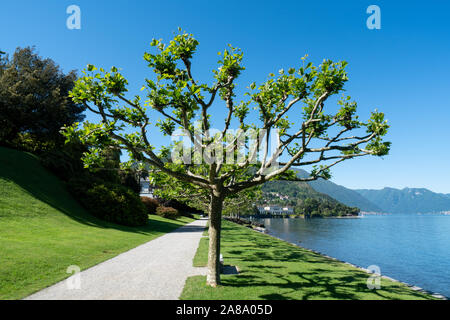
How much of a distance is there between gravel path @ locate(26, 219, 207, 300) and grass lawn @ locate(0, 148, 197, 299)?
2.42ft

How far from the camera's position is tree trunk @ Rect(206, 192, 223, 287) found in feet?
29.0

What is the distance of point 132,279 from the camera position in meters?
9.57

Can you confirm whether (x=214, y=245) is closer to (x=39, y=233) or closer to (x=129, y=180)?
(x=39, y=233)

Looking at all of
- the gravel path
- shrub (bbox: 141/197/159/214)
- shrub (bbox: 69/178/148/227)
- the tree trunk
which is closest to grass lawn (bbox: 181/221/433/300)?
the tree trunk

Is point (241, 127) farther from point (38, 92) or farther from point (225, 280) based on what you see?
point (38, 92)

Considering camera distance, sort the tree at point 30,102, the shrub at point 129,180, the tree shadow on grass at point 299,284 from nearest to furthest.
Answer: the tree shadow on grass at point 299,284 → the tree at point 30,102 → the shrub at point 129,180

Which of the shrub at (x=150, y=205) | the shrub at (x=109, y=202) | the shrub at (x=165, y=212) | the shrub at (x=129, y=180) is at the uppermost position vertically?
the shrub at (x=129, y=180)

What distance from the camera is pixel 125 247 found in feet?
54.2

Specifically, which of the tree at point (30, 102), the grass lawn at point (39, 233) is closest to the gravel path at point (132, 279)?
the grass lawn at point (39, 233)

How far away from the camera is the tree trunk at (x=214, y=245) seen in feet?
29.0

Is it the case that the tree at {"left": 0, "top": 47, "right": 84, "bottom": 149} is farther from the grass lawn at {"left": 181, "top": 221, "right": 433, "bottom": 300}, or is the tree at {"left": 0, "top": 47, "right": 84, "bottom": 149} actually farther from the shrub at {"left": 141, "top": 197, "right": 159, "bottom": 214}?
the grass lawn at {"left": 181, "top": 221, "right": 433, "bottom": 300}

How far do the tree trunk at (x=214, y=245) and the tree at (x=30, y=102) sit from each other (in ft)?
89.3

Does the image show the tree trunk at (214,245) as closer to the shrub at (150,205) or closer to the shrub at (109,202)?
the shrub at (109,202)
